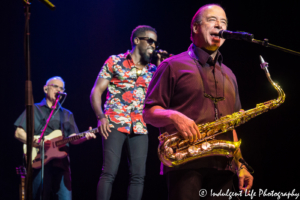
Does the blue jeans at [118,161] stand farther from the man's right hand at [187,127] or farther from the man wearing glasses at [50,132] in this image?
the man wearing glasses at [50,132]

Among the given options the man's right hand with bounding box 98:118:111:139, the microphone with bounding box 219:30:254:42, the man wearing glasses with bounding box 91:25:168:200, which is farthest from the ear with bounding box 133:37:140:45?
the microphone with bounding box 219:30:254:42

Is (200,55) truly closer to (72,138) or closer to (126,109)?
(126,109)

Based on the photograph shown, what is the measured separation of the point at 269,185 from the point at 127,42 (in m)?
3.65

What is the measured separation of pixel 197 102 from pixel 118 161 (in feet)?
5.33

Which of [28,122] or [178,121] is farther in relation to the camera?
[178,121]

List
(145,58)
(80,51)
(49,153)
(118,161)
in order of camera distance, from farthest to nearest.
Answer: (80,51)
(49,153)
(145,58)
(118,161)

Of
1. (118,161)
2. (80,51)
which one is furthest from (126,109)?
(80,51)

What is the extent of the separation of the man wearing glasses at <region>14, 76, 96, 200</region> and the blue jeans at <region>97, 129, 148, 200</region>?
195 centimetres

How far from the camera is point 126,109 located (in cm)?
369

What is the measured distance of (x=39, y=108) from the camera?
5574mm

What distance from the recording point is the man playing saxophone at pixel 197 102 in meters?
1.99

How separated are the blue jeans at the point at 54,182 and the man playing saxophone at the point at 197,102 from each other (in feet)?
11.3

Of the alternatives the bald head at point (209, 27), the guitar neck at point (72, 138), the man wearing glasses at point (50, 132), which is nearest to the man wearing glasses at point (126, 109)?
the bald head at point (209, 27)

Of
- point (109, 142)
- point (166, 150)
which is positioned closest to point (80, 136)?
point (109, 142)
